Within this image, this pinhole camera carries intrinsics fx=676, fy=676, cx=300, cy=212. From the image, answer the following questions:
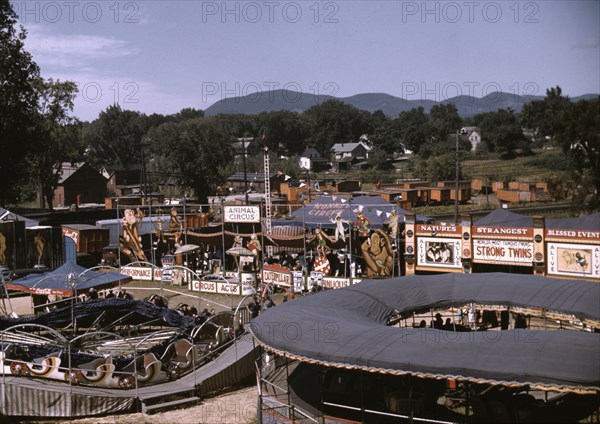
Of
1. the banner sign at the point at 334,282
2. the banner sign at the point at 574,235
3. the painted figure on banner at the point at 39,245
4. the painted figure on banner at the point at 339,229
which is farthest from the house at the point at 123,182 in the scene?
the banner sign at the point at 574,235

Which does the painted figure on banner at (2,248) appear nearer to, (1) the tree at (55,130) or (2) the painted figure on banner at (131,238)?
(2) the painted figure on banner at (131,238)

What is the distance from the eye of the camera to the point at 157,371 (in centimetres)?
1892

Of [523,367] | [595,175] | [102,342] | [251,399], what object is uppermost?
[595,175]

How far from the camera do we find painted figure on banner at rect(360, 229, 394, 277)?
31.5 metres

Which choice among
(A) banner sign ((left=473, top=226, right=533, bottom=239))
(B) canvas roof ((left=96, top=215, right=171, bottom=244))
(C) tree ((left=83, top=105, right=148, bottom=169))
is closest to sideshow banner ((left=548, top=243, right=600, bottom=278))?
(A) banner sign ((left=473, top=226, right=533, bottom=239))

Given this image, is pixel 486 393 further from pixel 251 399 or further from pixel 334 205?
pixel 334 205

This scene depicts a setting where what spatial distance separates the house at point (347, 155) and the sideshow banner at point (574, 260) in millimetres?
106078

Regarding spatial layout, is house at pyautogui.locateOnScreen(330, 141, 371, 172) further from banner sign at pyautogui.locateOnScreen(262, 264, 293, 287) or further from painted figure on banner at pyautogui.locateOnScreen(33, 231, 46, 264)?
banner sign at pyautogui.locateOnScreen(262, 264, 293, 287)

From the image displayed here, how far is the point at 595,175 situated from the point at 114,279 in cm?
3607

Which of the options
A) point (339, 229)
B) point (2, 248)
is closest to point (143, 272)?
point (2, 248)

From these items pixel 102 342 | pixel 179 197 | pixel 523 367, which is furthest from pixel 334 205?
pixel 179 197

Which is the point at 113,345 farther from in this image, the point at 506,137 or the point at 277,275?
the point at 506,137

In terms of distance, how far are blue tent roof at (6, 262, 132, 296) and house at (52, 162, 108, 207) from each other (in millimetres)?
64298

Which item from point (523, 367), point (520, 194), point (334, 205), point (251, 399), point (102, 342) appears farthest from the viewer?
point (520, 194)
